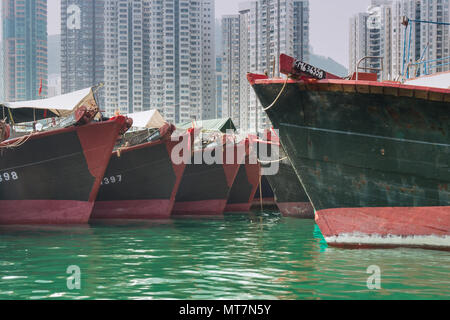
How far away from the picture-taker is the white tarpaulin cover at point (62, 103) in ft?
50.4

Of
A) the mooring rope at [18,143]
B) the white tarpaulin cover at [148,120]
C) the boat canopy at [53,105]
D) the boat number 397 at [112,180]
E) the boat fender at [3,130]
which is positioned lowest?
the boat number 397 at [112,180]

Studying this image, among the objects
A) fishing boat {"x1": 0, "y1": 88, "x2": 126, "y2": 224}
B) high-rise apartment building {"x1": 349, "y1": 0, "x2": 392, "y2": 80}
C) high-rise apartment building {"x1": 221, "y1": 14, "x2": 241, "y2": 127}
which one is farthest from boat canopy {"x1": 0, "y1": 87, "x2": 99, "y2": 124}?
high-rise apartment building {"x1": 221, "y1": 14, "x2": 241, "y2": 127}

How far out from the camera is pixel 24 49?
97.4 meters

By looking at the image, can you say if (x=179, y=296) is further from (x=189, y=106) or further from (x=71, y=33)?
(x=71, y=33)

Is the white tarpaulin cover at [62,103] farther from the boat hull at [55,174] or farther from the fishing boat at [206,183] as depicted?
the fishing boat at [206,183]

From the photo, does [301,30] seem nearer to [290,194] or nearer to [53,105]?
[290,194]

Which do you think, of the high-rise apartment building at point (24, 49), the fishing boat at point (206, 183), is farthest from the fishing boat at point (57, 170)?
the high-rise apartment building at point (24, 49)

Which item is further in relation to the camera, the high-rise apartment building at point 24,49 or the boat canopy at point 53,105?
the high-rise apartment building at point 24,49

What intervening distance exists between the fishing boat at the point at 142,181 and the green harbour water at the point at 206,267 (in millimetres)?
4351

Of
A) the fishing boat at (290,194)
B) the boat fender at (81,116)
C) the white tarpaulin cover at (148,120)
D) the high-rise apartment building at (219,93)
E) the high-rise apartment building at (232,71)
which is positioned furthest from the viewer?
the high-rise apartment building at (219,93)

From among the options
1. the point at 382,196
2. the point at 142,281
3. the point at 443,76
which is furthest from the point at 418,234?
the point at 142,281

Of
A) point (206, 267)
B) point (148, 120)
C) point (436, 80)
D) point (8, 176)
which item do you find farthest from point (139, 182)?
point (436, 80)

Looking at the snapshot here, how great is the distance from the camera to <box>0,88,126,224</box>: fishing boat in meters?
14.1

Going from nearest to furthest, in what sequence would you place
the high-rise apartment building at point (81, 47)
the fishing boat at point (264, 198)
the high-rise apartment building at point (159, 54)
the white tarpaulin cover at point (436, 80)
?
the white tarpaulin cover at point (436, 80) < the fishing boat at point (264, 198) < the high-rise apartment building at point (159, 54) < the high-rise apartment building at point (81, 47)
